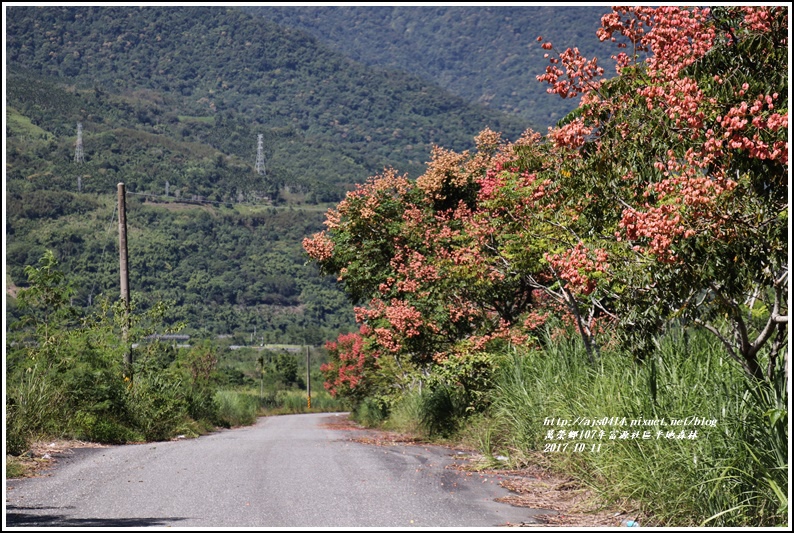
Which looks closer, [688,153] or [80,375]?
[688,153]

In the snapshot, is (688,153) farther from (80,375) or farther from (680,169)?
(80,375)

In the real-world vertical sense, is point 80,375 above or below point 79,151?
below

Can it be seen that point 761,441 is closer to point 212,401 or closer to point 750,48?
point 750,48

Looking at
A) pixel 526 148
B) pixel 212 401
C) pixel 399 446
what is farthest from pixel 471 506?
pixel 212 401

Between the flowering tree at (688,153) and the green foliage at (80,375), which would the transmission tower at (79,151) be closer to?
the green foliage at (80,375)

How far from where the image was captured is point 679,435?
8.59 metres

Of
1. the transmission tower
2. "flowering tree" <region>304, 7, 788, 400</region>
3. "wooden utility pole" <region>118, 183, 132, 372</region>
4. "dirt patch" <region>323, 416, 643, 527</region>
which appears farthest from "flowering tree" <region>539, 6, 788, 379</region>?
the transmission tower

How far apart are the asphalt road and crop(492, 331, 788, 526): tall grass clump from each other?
1.15 meters

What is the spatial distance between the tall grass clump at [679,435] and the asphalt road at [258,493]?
115 cm

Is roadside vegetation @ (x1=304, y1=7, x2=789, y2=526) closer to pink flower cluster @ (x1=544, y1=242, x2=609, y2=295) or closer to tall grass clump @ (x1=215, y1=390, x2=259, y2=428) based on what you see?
pink flower cluster @ (x1=544, y1=242, x2=609, y2=295)

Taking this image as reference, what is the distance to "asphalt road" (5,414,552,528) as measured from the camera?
8.50 m

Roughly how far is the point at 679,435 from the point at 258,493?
15.7 ft

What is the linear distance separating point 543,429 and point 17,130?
17049 cm

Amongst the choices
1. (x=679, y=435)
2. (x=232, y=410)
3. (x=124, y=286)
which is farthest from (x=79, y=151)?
(x=679, y=435)
